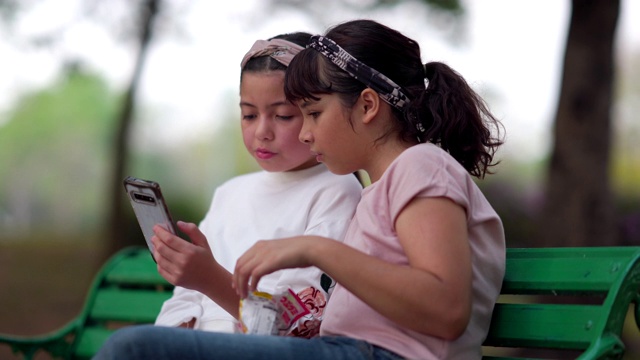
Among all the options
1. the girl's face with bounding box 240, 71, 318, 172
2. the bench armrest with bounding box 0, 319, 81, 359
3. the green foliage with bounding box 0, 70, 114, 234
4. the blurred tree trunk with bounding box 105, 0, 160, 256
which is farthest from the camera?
the green foliage with bounding box 0, 70, 114, 234

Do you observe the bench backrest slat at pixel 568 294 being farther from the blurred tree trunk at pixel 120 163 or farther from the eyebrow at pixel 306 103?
the blurred tree trunk at pixel 120 163

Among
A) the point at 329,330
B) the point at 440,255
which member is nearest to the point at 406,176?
the point at 440,255

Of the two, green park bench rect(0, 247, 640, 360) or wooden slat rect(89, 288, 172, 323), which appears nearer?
green park bench rect(0, 247, 640, 360)

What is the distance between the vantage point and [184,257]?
2488mm

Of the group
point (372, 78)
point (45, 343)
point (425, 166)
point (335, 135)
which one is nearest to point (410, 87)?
point (372, 78)

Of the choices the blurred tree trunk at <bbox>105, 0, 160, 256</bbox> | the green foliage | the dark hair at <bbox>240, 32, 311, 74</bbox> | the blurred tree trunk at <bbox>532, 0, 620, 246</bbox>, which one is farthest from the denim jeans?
the green foliage

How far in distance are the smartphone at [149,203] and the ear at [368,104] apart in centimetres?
56

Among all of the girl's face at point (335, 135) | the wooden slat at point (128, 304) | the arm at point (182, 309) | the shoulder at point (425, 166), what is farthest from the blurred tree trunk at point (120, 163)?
the shoulder at point (425, 166)

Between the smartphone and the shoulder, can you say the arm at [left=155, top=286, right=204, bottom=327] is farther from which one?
the shoulder

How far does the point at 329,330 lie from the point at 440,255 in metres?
0.40

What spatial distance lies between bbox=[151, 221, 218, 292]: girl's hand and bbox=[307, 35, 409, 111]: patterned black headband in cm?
58

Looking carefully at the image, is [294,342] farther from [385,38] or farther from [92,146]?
[92,146]

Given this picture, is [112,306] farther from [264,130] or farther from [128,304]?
[264,130]

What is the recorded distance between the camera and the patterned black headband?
2463 millimetres
